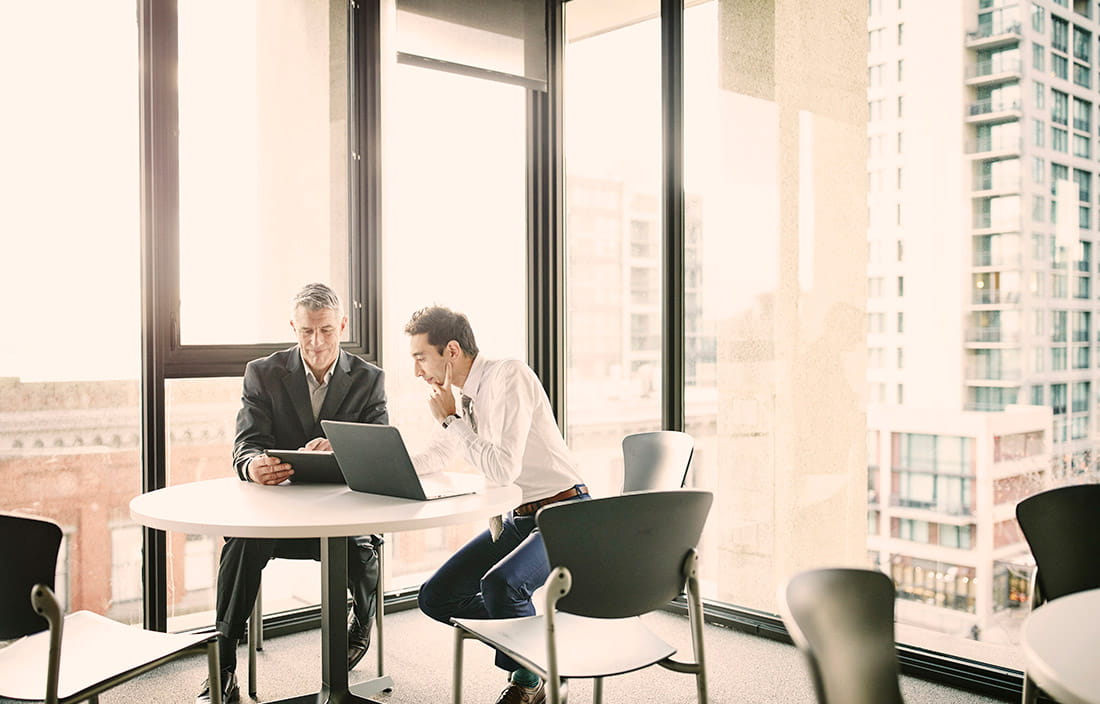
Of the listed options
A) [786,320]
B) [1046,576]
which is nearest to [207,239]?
[786,320]

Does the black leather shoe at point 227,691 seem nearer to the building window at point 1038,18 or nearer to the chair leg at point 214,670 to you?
the chair leg at point 214,670

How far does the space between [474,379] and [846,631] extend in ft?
6.28

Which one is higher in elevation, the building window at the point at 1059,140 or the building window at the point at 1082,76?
the building window at the point at 1082,76

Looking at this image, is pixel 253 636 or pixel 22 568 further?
pixel 253 636

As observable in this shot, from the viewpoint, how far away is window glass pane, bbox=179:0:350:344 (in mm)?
3854

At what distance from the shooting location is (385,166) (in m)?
4.47

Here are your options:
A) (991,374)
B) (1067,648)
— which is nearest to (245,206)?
(991,374)

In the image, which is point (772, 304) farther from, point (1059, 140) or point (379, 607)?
point (379, 607)

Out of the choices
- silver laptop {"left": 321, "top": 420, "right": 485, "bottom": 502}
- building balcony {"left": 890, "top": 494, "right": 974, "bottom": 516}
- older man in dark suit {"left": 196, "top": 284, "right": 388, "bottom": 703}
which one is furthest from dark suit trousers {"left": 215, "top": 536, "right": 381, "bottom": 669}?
building balcony {"left": 890, "top": 494, "right": 974, "bottom": 516}

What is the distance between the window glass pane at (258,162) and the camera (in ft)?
12.6

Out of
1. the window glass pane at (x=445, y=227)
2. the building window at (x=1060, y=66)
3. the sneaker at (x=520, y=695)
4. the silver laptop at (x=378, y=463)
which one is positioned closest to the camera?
the silver laptop at (x=378, y=463)

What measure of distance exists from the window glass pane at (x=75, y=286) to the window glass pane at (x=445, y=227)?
1.16m

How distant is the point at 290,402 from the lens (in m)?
3.45

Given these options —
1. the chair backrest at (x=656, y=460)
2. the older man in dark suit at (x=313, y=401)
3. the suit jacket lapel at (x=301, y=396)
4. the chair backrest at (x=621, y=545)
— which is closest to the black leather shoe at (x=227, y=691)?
the older man in dark suit at (x=313, y=401)
